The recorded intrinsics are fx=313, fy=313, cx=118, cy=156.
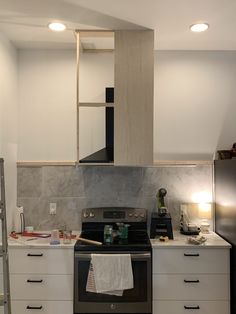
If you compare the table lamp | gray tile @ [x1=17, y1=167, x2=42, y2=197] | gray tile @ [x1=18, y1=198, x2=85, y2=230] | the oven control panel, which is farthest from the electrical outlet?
the table lamp

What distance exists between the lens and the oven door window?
8.18ft

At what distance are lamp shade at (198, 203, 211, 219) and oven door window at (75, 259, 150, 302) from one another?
35.4 inches

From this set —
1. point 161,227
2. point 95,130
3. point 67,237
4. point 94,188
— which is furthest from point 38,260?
point 95,130

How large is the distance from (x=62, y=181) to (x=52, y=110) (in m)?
0.73

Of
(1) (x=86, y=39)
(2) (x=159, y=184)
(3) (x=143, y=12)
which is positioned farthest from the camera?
(2) (x=159, y=184)

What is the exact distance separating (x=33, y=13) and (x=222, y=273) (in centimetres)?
254

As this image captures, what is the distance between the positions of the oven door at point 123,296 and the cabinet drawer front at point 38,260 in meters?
0.15

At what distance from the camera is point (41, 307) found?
101 inches

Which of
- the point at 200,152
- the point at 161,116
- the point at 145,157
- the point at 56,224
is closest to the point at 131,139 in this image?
the point at 145,157

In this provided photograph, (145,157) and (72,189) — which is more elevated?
(145,157)

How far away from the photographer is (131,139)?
8.84 ft

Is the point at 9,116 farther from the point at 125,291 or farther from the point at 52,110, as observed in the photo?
the point at 125,291

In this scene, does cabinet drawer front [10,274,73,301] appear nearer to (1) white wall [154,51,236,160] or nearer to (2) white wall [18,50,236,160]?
(2) white wall [18,50,236,160]

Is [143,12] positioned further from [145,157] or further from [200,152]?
[200,152]
